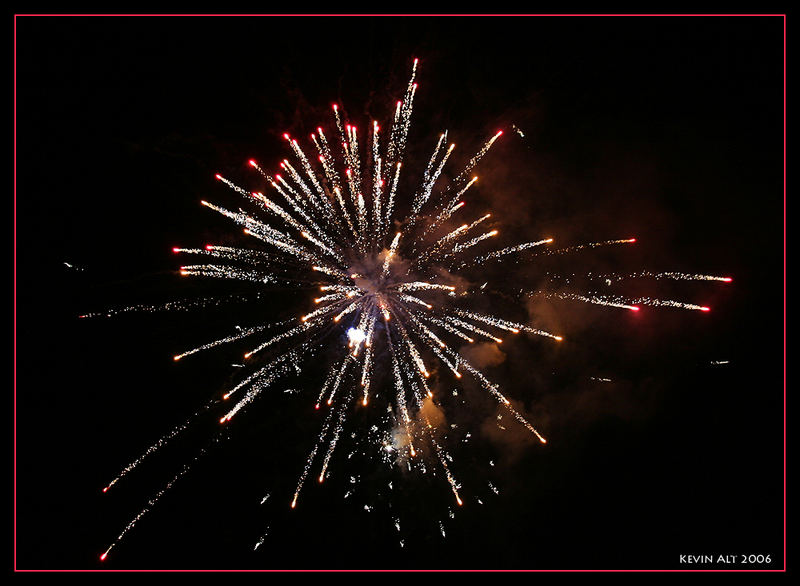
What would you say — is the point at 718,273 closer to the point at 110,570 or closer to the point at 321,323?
the point at 321,323

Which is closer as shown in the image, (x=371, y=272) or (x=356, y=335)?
(x=356, y=335)

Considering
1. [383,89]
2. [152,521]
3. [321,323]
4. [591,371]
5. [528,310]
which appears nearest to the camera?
[383,89]

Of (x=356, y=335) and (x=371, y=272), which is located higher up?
(x=371, y=272)

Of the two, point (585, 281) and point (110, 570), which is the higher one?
point (585, 281)

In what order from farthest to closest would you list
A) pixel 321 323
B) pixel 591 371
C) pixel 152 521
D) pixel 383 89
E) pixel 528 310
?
pixel 152 521 < pixel 591 371 < pixel 528 310 < pixel 321 323 < pixel 383 89

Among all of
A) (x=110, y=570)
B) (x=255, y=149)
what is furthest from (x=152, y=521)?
(x=255, y=149)

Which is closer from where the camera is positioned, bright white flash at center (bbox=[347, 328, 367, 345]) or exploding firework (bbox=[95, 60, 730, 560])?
exploding firework (bbox=[95, 60, 730, 560])

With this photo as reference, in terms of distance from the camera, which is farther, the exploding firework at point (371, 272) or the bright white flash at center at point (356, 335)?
the bright white flash at center at point (356, 335)

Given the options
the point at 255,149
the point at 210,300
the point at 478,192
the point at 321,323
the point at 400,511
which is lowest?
the point at 400,511
